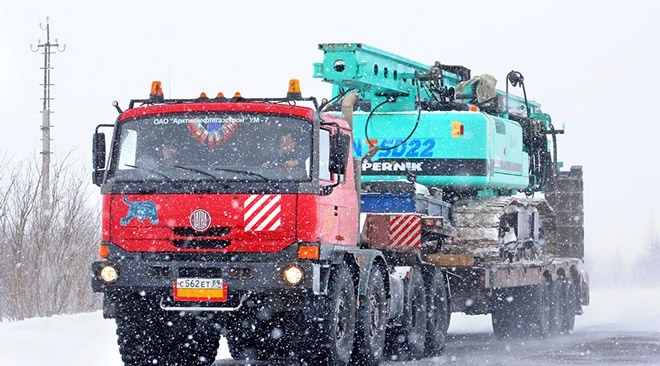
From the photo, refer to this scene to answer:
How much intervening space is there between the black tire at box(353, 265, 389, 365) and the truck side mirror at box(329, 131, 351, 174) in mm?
1768

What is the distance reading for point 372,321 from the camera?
14508mm

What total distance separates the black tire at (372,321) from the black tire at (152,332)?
59.7 inches

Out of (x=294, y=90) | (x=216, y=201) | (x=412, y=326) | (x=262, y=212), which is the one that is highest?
(x=294, y=90)

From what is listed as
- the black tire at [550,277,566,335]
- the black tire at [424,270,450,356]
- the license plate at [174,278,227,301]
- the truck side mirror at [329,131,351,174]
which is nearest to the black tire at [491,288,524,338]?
the black tire at [550,277,566,335]

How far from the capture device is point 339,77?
700 inches

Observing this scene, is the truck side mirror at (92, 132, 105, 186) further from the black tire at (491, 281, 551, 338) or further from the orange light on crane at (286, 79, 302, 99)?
the black tire at (491, 281, 551, 338)

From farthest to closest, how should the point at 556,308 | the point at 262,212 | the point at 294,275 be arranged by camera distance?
the point at 556,308 → the point at 262,212 → the point at 294,275

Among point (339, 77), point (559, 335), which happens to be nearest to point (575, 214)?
point (559, 335)

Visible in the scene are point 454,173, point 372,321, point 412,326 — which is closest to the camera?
point 372,321

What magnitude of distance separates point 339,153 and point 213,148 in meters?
1.21

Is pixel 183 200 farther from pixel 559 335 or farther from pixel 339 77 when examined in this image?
pixel 559 335

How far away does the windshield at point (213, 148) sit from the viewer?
1269 cm

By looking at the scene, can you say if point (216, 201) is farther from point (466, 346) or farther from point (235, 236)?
point (466, 346)

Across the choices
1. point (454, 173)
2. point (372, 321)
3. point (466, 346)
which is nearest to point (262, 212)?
point (372, 321)
